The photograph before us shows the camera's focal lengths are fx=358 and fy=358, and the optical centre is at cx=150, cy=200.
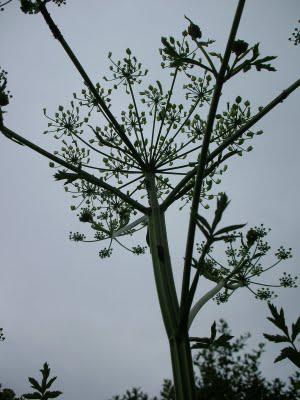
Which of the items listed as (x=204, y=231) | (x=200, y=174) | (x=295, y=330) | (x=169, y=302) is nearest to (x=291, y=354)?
(x=295, y=330)

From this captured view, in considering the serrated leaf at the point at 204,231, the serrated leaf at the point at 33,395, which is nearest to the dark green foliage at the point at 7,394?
the serrated leaf at the point at 33,395

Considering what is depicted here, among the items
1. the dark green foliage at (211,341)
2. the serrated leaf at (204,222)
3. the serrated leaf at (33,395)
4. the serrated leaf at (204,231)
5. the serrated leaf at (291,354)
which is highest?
the serrated leaf at (204,222)

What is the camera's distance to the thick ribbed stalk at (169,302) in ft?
9.96

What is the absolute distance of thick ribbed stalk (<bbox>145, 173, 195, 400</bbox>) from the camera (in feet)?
9.96

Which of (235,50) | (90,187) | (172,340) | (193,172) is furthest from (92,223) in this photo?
(235,50)

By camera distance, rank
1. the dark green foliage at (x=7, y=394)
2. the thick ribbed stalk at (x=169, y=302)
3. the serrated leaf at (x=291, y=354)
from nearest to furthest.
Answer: the serrated leaf at (x=291, y=354)
the dark green foliage at (x=7, y=394)
the thick ribbed stalk at (x=169, y=302)

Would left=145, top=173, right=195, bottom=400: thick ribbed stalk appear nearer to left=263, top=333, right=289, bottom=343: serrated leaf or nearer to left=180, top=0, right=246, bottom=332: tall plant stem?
left=180, top=0, right=246, bottom=332: tall plant stem

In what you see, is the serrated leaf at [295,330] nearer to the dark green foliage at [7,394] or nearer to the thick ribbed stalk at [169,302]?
the thick ribbed stalk at [169,302]

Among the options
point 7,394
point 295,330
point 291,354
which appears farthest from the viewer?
point 7,394

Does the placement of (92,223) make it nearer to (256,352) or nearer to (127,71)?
(127,71)

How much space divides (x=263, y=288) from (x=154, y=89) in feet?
13.6

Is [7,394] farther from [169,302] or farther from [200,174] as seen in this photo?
[200,174]

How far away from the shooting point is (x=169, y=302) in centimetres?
354

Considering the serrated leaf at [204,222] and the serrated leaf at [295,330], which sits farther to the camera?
the serrated leaf at [204,222]
